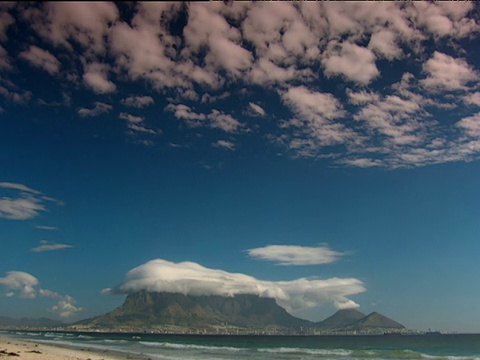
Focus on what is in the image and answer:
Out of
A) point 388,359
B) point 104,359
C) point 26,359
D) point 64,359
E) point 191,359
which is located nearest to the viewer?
point 26,359

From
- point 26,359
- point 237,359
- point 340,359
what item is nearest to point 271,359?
point 237,359

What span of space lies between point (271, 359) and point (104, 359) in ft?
119

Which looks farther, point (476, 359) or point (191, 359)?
point (476, 359)

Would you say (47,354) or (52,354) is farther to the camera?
(52,354)

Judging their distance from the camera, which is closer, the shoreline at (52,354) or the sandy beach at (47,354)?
the sandy beach at (47,354)

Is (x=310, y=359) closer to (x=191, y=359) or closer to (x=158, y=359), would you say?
(x=191, y=359)

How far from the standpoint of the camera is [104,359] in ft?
215

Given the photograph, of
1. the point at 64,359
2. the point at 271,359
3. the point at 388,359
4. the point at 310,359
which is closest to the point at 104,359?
the point at 64,359

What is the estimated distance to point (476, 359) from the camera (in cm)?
9225

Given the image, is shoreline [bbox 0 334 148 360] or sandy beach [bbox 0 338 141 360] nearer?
sandy beach [bbox 0 338 141 360]

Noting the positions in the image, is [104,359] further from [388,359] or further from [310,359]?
[388,359]

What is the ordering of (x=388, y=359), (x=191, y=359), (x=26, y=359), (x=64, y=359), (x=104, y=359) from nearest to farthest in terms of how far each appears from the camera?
1. (x=26, y=359)
2. (x=64, y=359)
3. (x=104, y=359)
4. (x=191, y=359)
5. (x=388, y=359)

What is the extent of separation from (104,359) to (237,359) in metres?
28.2

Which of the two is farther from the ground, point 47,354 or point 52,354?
point 47,354
